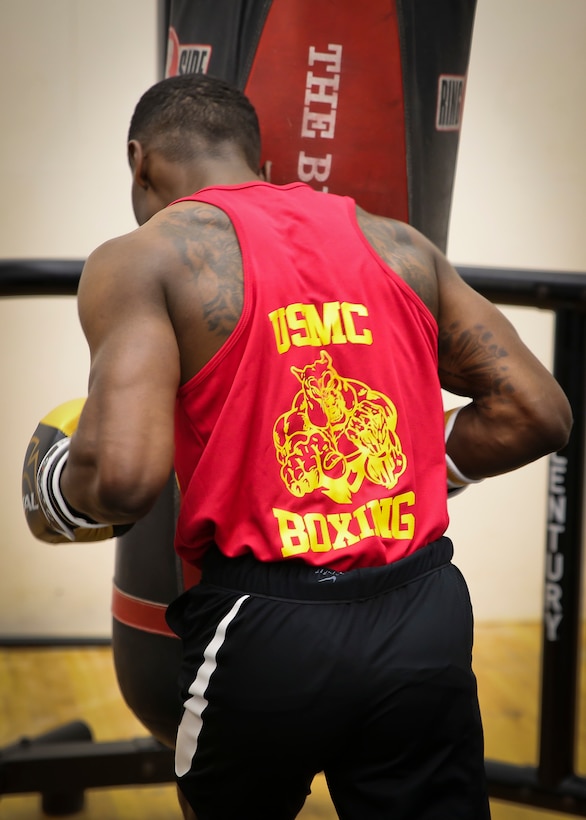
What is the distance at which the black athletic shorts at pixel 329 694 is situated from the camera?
1052 mm

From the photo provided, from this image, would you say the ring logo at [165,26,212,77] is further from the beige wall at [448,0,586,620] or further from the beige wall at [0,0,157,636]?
the beige wall at [448,0,586,620]

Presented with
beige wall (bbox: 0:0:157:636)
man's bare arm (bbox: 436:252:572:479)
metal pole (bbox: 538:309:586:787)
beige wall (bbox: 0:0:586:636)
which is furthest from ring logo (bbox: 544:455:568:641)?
beige wall (bbox: 0:0:157:636)

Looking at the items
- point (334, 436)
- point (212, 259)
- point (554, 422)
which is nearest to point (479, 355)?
point (554, 422)

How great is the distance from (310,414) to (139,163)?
0.48m

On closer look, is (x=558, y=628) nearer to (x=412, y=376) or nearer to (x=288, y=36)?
(x=412, y=376)

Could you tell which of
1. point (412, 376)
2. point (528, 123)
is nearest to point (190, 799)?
point (412, 376)

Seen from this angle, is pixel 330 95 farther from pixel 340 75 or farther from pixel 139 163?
pixel 139 163

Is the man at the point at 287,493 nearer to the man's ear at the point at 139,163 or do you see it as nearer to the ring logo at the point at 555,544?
the man's ear at the point at 139,163

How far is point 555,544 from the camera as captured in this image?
188 cm

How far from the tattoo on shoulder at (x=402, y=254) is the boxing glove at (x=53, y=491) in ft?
1.51

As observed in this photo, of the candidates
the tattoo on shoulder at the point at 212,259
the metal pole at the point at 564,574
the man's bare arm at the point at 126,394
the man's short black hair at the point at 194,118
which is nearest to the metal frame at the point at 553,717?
the metal pole at the point at 564,574

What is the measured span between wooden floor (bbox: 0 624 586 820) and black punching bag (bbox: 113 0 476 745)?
1.98 feet

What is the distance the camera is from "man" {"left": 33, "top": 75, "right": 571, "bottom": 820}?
3.45 ft

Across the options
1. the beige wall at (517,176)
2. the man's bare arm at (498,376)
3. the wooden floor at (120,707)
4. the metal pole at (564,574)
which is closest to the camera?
the man's bare arm at (498,376)
